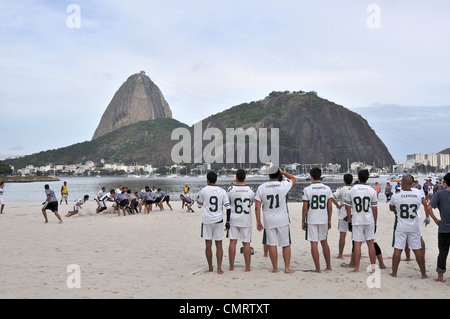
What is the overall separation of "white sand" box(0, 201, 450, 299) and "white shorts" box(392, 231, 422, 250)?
623 millimetres

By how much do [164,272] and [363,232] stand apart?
402 cm

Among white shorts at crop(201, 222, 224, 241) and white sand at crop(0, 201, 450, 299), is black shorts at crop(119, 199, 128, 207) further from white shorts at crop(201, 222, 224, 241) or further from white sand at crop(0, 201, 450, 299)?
white shorts at crop(201, 222, 224, 241)

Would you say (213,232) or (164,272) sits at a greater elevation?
(213,232)

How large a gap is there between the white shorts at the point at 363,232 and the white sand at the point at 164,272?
699 mm

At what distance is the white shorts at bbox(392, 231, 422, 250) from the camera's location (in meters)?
7.41

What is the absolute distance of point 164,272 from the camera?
812 cm

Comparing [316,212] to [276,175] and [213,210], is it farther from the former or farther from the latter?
[213,210]

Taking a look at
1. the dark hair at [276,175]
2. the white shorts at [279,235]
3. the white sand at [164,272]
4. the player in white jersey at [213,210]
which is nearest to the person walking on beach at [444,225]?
the white sand at [164,272]

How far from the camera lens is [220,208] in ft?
25.9

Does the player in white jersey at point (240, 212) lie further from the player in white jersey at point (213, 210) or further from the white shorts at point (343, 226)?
the white shorts at point (343, 226)

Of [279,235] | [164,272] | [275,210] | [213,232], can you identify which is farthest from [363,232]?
[164,272]

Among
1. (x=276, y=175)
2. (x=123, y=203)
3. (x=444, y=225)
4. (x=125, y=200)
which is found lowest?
(x=123, y=203)

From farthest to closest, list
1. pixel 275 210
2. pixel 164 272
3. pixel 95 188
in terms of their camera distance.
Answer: pixel 95 188
pixel 164 272
pixel 275 210
